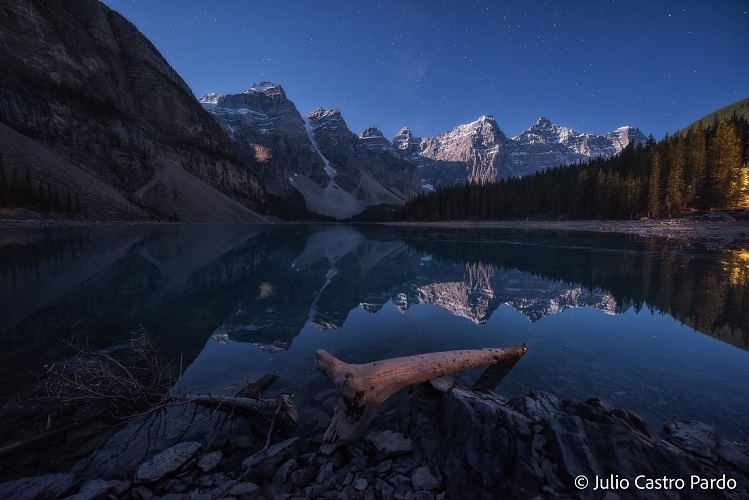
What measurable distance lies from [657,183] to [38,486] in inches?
3203

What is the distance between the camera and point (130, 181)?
97875mm

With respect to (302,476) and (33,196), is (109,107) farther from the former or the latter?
(302,476)

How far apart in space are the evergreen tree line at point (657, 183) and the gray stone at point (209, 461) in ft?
254

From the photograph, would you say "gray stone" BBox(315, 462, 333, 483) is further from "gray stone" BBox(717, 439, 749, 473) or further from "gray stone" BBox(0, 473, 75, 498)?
"gray stone" BBox(717, 439, 749, 473)

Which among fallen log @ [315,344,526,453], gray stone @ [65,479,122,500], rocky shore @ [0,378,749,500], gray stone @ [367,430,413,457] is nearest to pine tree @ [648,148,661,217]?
rocky shore @ [0,378,749,500]

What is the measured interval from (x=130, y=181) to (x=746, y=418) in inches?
5078

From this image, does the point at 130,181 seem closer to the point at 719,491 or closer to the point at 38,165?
the point at 38,165

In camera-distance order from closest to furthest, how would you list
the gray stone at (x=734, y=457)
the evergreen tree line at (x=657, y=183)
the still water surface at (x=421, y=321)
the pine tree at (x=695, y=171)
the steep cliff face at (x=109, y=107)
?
the gray stone at (x=734, y=457), the still water surface at (x=421, y=321), the evergreen tree line at (x=657, y=183), the pine tree at (x=695, y=171), the steep cliff face at (x=109, y=107)

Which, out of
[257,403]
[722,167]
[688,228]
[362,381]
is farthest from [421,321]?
[722,167]

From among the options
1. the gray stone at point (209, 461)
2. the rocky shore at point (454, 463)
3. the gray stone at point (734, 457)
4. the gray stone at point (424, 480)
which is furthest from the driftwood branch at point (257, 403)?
the gray stone at point (734, 457)

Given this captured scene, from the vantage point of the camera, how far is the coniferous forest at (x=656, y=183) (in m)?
52.2

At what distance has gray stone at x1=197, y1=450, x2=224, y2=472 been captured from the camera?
14.7 feet

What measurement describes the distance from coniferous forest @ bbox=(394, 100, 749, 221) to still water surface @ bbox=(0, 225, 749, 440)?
152 ft

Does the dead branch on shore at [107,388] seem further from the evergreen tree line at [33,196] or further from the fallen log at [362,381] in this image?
the evergreen tree line at [33,196]
